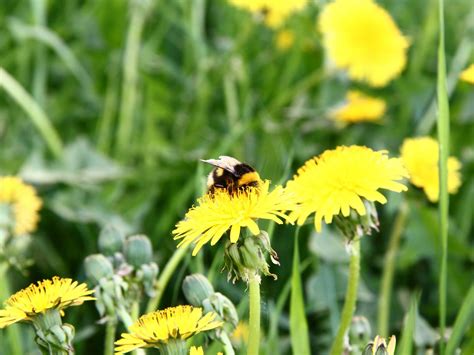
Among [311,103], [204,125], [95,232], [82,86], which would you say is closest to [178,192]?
[95,232]

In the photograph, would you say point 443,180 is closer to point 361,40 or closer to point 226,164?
point 226,164

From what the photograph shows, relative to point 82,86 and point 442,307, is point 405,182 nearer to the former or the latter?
point 442,307

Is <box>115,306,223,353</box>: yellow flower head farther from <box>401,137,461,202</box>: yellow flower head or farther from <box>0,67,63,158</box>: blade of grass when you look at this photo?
<box>0,67,63,158</box>: blade of grass

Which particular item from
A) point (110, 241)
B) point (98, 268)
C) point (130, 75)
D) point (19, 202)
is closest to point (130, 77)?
point (130, 75)

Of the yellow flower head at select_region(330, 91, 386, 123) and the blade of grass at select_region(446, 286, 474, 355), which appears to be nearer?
the blade of grass at select_region(446, 286, 474, 355)

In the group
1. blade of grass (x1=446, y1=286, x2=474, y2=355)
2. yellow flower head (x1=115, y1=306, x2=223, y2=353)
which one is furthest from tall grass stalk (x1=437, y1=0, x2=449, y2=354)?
yellow flower head (x1=115, y1=306, x2=223, y2=353)

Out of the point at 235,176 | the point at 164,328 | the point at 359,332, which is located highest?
the point at 235,176

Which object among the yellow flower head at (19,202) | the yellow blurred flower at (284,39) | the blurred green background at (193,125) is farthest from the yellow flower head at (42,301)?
the yellow blurred flower at (284,39)
